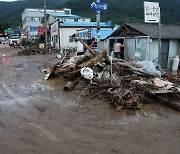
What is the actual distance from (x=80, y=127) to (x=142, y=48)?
31.3ft

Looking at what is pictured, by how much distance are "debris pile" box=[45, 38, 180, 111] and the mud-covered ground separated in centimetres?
47

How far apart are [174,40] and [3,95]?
11091mm

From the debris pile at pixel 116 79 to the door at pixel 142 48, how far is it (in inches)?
119

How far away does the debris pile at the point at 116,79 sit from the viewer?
8680mm

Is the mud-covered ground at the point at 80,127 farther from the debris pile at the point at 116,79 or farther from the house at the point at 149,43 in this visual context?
the house at the point at 149,43

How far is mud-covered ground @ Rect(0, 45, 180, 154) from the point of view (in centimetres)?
558

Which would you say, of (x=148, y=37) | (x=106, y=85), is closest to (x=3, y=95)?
(x=106, y=85)

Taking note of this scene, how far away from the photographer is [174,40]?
15.7 metres

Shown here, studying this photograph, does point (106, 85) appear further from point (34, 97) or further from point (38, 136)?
point (38, 136)

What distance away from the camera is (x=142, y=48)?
49.3 feet

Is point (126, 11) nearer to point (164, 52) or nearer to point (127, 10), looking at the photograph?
point (127, 10)

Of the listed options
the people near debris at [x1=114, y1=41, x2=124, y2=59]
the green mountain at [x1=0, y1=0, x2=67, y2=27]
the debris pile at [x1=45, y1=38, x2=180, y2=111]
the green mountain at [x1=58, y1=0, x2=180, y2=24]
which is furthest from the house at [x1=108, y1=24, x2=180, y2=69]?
the green mountain at [x1=0, y1=0, x2=67, y2=27]


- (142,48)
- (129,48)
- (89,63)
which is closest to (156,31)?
(142,48)

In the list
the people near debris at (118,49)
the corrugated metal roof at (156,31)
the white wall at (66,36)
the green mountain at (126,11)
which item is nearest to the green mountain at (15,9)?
the green mountain at (126,11)
